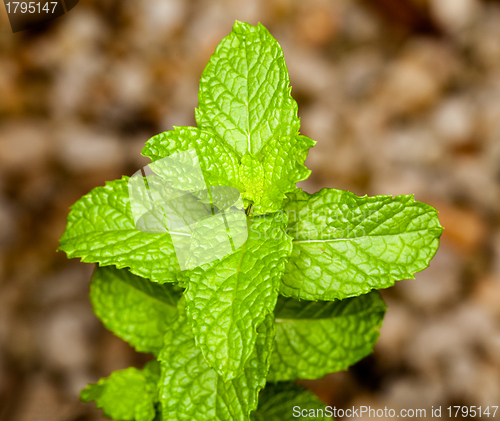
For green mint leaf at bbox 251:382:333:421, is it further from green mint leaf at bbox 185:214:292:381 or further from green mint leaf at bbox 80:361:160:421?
green mint leaf at bbox 185:214:292:381

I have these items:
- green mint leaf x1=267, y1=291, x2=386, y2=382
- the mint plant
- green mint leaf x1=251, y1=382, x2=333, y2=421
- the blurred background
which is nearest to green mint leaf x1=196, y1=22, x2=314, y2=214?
the mint plant

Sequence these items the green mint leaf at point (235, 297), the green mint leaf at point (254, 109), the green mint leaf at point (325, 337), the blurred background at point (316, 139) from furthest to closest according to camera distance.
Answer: the blurred background at point (316, 139), the green mint leaf at point (325, 337), the green mint leaf at point (254, 109), the green mint leaf at point (235, 297)

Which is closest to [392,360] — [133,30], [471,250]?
[471,250]

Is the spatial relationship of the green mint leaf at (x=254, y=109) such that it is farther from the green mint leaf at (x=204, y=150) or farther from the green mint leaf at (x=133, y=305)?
the green mint leaf at (x=133, y=305)

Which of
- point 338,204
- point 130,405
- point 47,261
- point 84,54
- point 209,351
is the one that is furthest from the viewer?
point 84,54

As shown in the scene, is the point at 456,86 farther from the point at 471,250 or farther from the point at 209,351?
the point at 209,351

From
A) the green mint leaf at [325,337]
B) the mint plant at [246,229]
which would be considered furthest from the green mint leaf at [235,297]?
the green mint leaf at [325,337]
